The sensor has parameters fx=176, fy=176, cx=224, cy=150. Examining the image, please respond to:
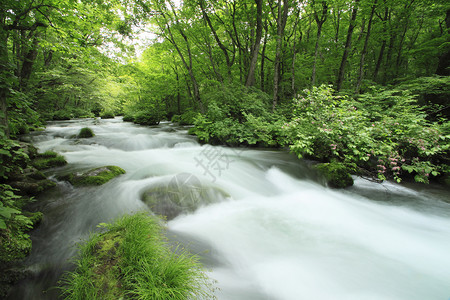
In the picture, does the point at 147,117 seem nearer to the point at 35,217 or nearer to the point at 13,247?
the point at 35,217

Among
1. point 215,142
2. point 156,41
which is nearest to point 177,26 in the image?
point 156,41

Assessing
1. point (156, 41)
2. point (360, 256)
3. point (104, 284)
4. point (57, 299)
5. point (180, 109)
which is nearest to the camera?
point (104, 284)

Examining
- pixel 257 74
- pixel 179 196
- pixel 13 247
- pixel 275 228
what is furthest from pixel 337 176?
pixel 257 74

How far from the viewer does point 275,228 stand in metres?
3.14

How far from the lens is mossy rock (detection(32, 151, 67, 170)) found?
14.5ft

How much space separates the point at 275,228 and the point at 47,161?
Answer: 5.84m

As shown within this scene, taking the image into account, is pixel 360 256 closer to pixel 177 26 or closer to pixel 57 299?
pixel 57 299

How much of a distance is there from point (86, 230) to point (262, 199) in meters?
3.37

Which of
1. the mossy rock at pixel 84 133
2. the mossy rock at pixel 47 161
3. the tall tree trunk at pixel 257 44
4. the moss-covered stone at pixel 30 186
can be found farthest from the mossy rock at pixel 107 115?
the moss-covered stone at pixel 30 186

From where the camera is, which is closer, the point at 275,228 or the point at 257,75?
the point at 275,228

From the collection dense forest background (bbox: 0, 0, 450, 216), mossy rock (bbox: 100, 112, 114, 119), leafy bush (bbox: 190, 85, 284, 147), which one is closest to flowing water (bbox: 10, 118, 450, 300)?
dense forest background (bbox: 0, 0, 450, 216)

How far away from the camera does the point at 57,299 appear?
1687 millimetres

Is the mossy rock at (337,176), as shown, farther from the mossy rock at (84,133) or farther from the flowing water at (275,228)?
the mossy rock at (84,133)

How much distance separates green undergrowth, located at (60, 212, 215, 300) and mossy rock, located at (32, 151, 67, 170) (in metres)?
3.96
